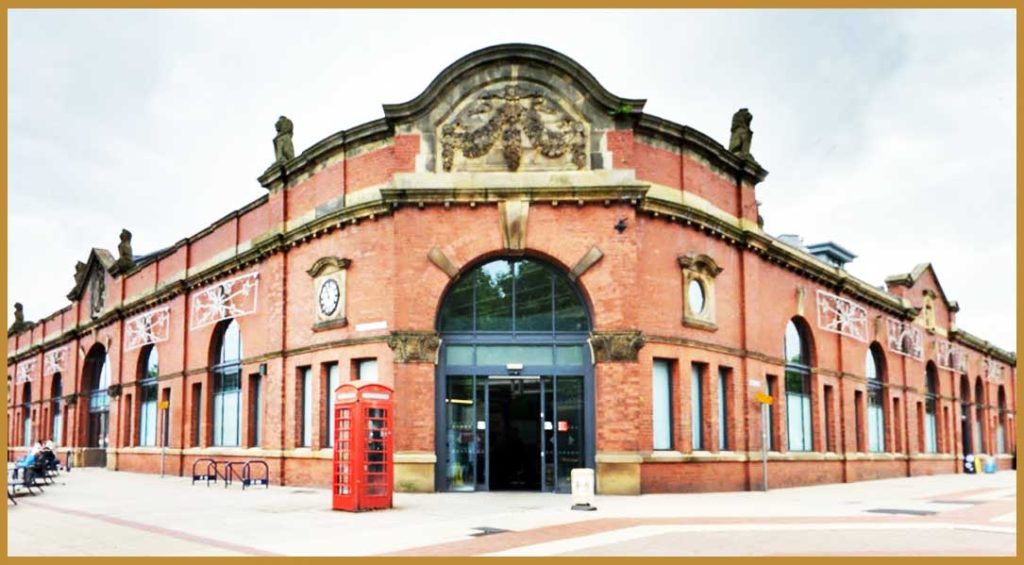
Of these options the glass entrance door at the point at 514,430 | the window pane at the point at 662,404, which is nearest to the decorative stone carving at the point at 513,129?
the glass entrance door at the point at 514,430

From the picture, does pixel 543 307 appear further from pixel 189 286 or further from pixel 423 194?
pixel 189 286

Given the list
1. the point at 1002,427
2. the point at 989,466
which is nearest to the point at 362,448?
the point at 989,466

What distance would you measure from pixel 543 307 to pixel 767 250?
8.64 m

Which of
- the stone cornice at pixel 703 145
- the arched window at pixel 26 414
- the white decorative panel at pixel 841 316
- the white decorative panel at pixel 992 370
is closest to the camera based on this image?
the stone cornice at pixel 703 145

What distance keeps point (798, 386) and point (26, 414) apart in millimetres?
50444

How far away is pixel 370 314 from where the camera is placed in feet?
80.5

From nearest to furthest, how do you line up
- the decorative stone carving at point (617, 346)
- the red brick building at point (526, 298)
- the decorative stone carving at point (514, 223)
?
the decorative stone carving at point (617, 346) → the red brick building at point (526, 298) → the decorative stone carving at point (514, 223)

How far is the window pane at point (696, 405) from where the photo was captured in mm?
25297

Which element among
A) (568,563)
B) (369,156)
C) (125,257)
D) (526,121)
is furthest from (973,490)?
(125,257)

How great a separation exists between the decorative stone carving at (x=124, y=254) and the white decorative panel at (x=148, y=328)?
9.46ft

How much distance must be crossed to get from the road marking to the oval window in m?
9.73

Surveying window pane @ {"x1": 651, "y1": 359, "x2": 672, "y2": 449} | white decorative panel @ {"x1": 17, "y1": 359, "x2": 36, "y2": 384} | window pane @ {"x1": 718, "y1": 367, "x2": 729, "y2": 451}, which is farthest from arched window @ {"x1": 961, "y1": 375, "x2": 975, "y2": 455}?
white decorative panel @ {"x1": 17, "y1": 359, "x2": 36, "y2": 384}

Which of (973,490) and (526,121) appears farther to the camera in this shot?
(973,490)

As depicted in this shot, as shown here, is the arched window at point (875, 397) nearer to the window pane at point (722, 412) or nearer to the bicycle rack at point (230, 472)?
the window pane at point (722, 412)
